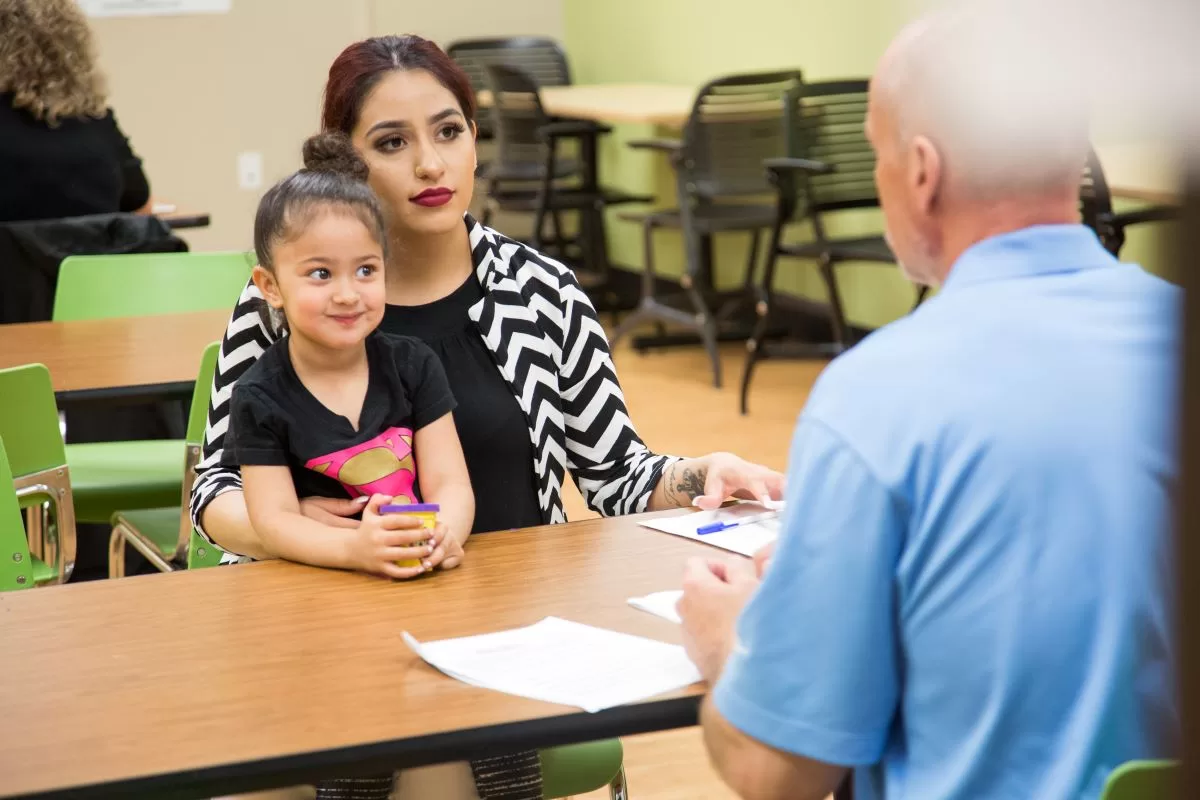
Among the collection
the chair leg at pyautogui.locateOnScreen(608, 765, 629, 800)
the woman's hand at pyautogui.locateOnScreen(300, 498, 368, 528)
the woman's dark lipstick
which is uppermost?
the woman's dark lipstick

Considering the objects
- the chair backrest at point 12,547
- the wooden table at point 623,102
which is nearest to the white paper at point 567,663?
the chair backrest at point 12,547

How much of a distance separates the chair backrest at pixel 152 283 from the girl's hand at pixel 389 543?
2.07m

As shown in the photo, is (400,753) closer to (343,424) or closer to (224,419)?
(343,424)

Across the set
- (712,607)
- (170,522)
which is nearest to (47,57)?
(170,522)

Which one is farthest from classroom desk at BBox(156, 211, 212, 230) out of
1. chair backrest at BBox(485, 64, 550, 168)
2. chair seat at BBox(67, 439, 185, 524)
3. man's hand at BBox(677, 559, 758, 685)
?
man's hand at BBox(677, 559, 758, 685)

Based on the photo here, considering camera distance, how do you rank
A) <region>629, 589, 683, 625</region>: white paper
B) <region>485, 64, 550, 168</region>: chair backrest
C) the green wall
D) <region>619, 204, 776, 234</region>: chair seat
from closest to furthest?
<region>629, 589, 683, 625</region>: white paper
<region>619, 204, 776, 234</region>: chair seat
the green wall
<region>485, 64, 550, 168</region>: chair backrest

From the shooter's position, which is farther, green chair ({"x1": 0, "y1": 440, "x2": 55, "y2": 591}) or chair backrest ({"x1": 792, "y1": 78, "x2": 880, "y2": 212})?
chair backrest ({"x1": 792, "y1": 78, "x2": 880, "y2": 212})

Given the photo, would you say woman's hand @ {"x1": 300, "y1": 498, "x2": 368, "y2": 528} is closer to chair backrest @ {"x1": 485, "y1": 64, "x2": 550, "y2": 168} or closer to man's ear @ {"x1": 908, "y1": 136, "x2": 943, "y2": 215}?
man's ear @ {"x1": 908, "y1": 136, "x2": 943, "y2": 215}

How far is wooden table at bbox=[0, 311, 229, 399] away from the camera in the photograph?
8.63ft

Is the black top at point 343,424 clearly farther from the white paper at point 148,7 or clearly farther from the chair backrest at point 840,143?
the white paper at point 148,7

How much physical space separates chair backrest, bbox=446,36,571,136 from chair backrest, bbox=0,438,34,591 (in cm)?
607

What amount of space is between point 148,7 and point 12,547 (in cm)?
643

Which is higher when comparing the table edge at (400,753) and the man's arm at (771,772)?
the man's arm at (771,772)

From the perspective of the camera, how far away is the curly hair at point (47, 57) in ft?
12.6
